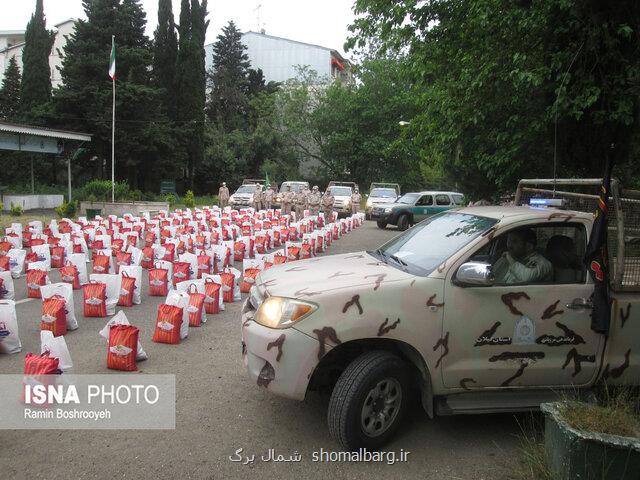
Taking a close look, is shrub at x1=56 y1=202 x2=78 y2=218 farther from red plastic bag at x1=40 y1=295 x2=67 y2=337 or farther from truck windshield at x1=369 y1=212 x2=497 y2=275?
truck windshield at x1=369 y1=212 x2=497 y2=275

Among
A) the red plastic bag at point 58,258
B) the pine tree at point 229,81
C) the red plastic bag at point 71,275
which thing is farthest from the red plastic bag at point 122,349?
the pine tree at point 229,81

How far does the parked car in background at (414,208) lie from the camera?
20.6 meters

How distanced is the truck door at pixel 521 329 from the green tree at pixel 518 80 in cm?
176

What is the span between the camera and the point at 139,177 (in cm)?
3459

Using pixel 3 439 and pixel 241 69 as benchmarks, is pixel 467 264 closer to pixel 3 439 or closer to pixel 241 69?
pixel 3 439

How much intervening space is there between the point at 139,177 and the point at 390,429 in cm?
3366

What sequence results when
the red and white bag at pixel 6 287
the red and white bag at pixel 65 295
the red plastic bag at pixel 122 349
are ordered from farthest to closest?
the red and white bag at pixel 6 287 → the red and white bag at pixel 65 295 → the red plastic bag at pixel 122 349

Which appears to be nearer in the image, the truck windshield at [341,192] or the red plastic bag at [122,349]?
the red plastic bag at [122,349]

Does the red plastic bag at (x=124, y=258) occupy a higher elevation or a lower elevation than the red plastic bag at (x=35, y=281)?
higher

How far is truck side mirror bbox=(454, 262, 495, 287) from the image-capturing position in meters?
3.59

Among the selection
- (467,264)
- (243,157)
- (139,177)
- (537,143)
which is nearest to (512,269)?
(467,264)

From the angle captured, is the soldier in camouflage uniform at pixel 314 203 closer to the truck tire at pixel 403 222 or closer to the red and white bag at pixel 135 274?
the truck tire at pixel 403 222

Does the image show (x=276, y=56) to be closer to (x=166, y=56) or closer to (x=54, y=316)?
(x=166, y=56)

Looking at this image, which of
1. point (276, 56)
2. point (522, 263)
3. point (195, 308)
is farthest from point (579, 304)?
point (276, 56)
